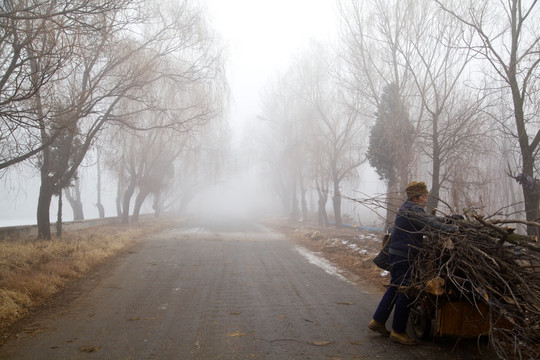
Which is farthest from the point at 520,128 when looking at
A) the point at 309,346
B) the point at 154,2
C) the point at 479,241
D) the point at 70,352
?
the point at 154,2

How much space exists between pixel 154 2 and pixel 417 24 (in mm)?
8552

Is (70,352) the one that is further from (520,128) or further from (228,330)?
(520,128)

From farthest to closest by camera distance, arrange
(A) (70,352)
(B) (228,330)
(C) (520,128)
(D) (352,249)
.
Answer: (D) (352,249)
(C) (520,128)
(B) (228,330)
(A) (70,352)

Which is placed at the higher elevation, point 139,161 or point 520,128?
point 139,161

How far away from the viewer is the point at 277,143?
3325 centimetres

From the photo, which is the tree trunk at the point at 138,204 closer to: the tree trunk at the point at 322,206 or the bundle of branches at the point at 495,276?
the tree trunk at the point at 322,206

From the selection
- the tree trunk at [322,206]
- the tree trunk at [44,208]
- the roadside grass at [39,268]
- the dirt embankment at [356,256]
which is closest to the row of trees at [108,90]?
the tree trunk at [44,208]

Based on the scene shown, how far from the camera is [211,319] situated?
4.62 meters

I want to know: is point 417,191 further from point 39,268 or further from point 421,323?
point 39,268

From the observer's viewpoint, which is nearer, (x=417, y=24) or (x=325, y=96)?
(x=417, y=24)

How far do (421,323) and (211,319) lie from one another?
2503mm

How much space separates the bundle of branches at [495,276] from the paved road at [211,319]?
0.51 meters

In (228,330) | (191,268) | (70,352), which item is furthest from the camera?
(191,268)

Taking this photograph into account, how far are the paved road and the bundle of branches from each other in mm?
506
